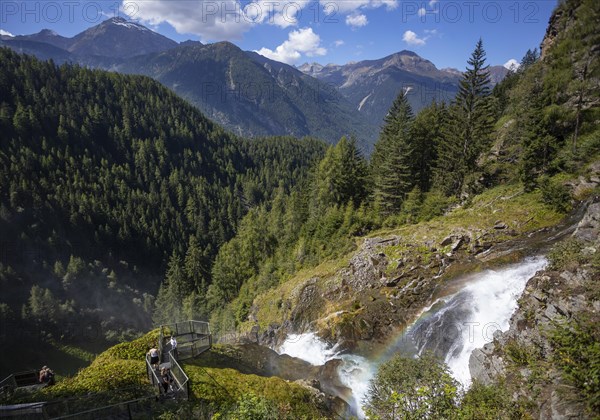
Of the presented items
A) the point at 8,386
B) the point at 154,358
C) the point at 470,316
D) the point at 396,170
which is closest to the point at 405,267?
the point at 470,316

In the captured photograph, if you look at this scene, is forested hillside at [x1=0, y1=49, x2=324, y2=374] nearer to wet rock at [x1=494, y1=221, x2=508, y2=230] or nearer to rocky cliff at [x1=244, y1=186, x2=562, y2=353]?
rocky cliff at [x1=244, y1=186, x2=562, y2=353]

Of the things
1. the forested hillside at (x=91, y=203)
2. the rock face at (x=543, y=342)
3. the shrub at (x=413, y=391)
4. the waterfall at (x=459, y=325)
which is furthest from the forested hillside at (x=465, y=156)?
the forested hillside at (x=91, y=203)

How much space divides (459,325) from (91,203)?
149366 mm

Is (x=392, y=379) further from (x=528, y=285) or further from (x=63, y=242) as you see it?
(x=63, y=242)

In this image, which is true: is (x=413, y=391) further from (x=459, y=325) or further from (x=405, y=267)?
(x=405, y=267)

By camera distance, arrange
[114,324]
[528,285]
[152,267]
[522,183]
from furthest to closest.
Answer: [152,267] → [114,324] → [522,183] → [528,285]

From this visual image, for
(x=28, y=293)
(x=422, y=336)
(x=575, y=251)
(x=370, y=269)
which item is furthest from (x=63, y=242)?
(x=575, y=251)

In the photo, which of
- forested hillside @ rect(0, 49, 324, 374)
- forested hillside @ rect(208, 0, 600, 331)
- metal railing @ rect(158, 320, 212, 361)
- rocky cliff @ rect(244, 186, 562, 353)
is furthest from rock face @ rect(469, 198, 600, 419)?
forested hillside @ rect(0, 49, 324, 374)

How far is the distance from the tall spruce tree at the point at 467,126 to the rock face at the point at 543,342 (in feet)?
65.3

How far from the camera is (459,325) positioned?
75.7 feet

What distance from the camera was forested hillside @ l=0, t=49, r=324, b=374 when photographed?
106938 millimetres

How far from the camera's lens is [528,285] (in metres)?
20.6

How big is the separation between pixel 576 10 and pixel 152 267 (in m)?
145

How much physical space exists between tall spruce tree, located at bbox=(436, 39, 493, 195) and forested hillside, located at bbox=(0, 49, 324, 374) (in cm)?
3896
